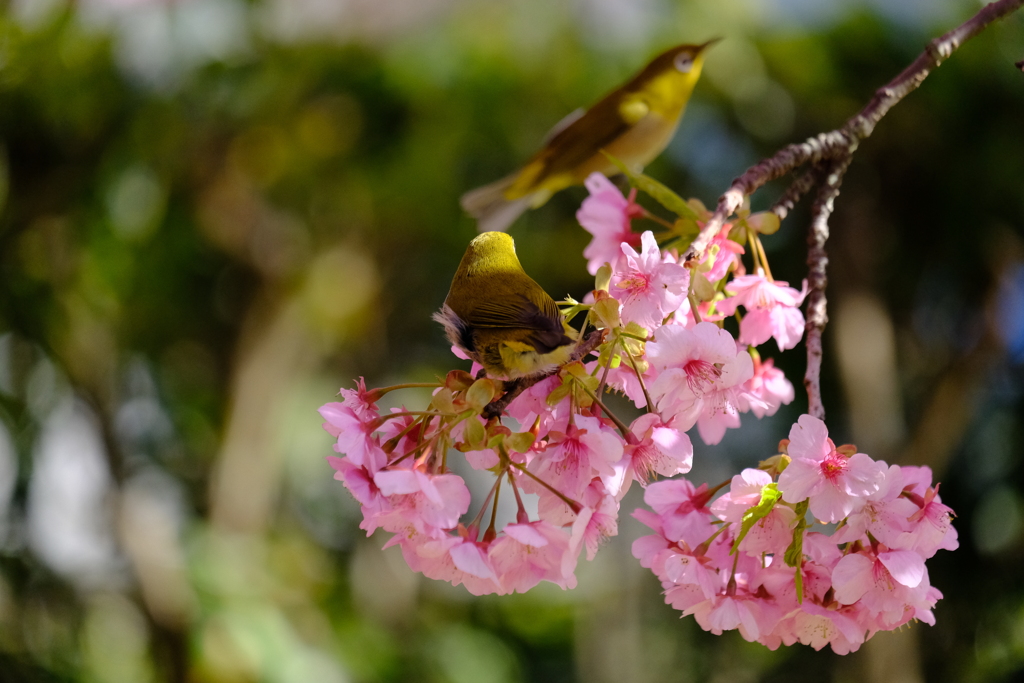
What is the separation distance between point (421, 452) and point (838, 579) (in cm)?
39

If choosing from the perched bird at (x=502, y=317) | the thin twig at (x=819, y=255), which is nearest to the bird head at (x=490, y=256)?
the perched bird at (x=502, y=317)

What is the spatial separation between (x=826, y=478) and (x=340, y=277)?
215 inches

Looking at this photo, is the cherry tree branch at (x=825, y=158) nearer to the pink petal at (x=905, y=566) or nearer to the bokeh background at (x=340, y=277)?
the pink petal at (x=905, y=566)

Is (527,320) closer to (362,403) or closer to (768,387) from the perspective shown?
(362,403)

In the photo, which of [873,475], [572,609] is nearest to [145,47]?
[873,475]

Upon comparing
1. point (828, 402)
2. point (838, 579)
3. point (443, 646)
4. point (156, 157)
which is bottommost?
point (443, 646)

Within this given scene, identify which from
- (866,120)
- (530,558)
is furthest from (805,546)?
(866,120)

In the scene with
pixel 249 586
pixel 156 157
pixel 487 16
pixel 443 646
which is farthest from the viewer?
pixel 443 646

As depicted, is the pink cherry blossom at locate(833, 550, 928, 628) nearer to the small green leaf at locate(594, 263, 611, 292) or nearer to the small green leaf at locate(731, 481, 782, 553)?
the small green leaf at locate(731, 481, 782, 553)

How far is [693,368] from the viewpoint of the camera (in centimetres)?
73

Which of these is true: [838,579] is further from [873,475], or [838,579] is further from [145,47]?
[145,47]

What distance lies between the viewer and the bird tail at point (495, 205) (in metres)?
1.39

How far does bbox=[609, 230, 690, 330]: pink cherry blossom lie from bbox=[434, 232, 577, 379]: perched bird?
0.22ft

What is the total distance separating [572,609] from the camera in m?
7.17
